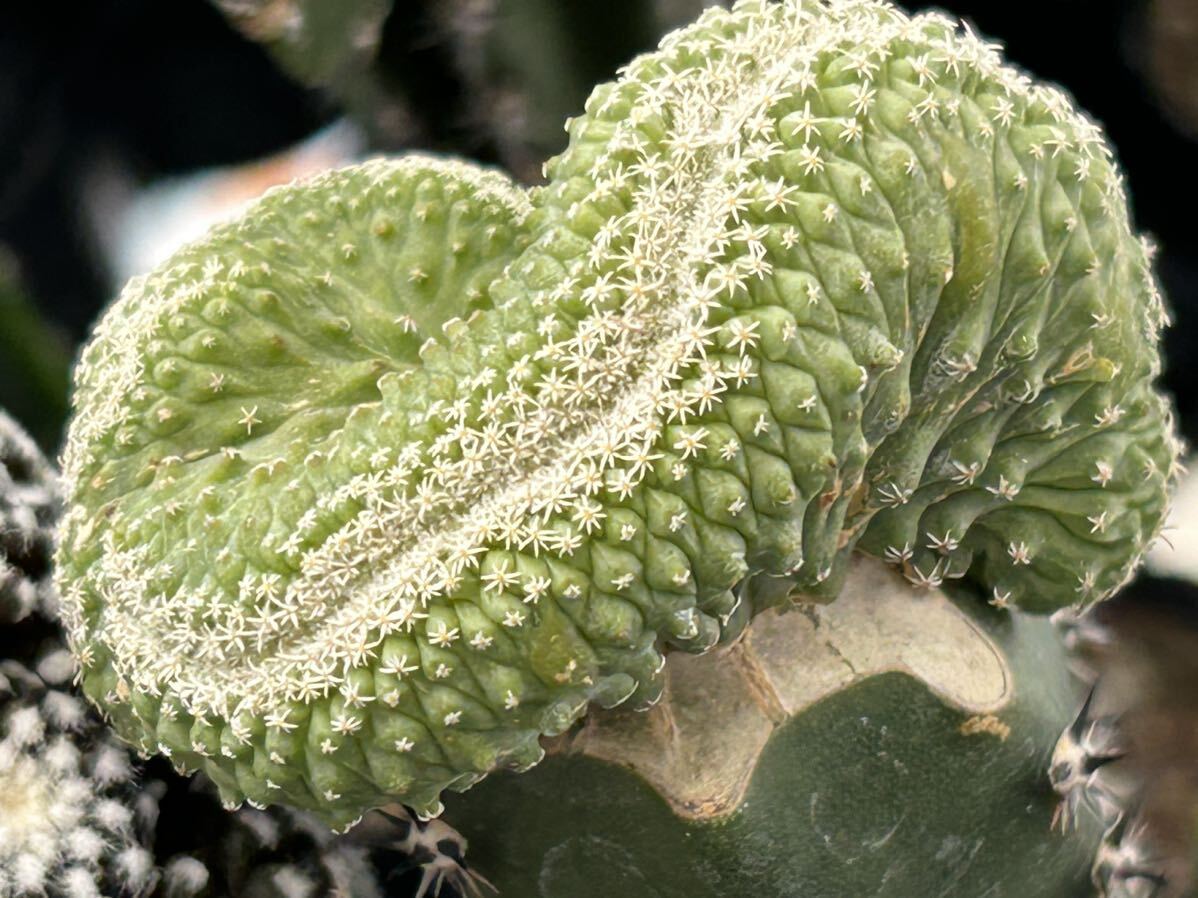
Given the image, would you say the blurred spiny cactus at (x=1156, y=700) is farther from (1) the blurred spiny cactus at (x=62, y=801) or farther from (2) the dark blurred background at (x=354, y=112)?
(1) the blurred spiny cactus at (x=62, y=801)

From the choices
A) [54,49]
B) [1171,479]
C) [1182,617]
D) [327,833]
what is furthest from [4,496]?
[1182,617]

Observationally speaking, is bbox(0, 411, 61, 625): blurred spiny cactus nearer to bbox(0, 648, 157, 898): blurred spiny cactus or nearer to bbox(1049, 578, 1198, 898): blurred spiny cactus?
bbox(0, 648, 157, 898): blurred spiny cactus

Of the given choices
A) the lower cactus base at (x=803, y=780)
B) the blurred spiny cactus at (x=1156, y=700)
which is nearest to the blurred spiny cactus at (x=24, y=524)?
the lower cactus base at (x=803, y=780)

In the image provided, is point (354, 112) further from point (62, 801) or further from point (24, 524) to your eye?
point (62, 801)

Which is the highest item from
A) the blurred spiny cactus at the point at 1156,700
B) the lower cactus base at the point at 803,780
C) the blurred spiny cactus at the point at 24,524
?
the blurred spiny cactus at the point at 24,524

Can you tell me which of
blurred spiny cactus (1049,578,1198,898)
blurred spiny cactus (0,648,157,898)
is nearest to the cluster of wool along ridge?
blurred spiny cactus (0,648,157,898)

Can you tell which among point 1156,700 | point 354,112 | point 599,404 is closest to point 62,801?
point 599,404
